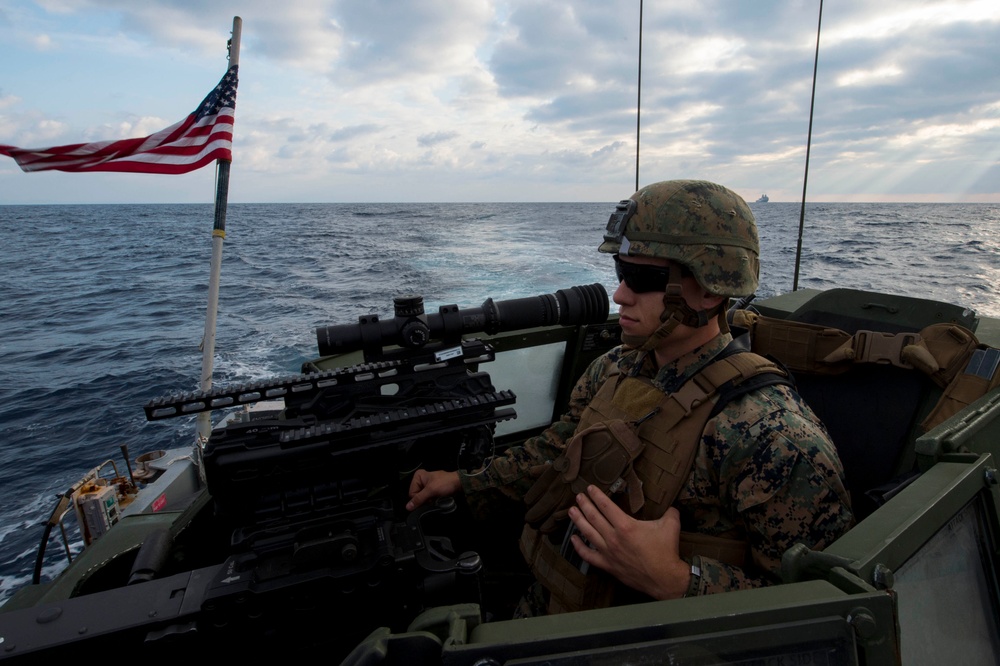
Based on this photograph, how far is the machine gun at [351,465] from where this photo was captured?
1989 mm

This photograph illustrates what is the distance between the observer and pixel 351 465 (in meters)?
2.19

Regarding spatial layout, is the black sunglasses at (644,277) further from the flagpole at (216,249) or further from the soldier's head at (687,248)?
the flagpole at (216,249)

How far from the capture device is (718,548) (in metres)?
1.90

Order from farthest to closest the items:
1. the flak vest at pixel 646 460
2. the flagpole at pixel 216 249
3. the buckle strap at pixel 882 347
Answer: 1. the flagpole at pixel 216 249
2. the buckle strap at pixel 882 347
3. the flak vest at pixel 646 460

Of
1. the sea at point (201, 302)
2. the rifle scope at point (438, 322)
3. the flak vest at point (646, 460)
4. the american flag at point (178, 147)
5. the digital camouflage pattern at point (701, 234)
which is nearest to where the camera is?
the flak vest at point (646, 460)

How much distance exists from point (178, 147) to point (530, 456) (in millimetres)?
5205

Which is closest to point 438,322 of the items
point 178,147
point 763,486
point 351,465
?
point 351,465

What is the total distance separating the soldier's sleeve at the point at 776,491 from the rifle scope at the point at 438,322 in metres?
1.21

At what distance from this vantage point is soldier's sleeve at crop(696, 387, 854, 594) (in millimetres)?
1755

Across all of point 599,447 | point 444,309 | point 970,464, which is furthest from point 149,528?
point 970,464

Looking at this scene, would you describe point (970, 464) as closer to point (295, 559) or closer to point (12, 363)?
point (295, 559)

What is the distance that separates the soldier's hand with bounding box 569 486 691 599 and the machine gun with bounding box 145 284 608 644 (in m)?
0.48

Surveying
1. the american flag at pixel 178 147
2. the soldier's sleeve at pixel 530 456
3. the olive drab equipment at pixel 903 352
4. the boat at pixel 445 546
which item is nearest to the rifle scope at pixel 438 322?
the boat at pixel 445 546

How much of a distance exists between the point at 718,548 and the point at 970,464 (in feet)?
2.55
